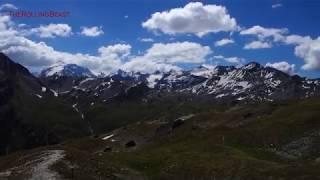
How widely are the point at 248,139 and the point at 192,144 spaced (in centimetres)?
974

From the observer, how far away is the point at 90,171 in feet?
208

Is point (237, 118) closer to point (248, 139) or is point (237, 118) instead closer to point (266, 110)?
point (266, 110)

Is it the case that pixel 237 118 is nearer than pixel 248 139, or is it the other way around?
pixel 248 139

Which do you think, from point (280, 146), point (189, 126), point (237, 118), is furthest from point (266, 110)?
point (280, 146)

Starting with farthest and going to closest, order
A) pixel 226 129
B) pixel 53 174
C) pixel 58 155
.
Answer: pixel 226 129 → pixel 58 155 → pixel 53 174

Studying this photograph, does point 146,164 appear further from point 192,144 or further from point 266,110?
point 266,110

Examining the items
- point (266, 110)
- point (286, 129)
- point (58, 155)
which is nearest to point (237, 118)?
point (266, 110)

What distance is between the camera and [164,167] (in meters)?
74.3

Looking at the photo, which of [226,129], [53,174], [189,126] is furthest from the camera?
[189,126]

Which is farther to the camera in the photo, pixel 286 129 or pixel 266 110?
pixel 266 110

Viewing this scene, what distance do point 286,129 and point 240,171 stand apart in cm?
3349

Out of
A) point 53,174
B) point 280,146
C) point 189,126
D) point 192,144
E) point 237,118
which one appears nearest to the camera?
point 53,174

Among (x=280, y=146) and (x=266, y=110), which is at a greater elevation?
(x=266, y=110)

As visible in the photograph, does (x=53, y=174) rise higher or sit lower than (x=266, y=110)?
lower
